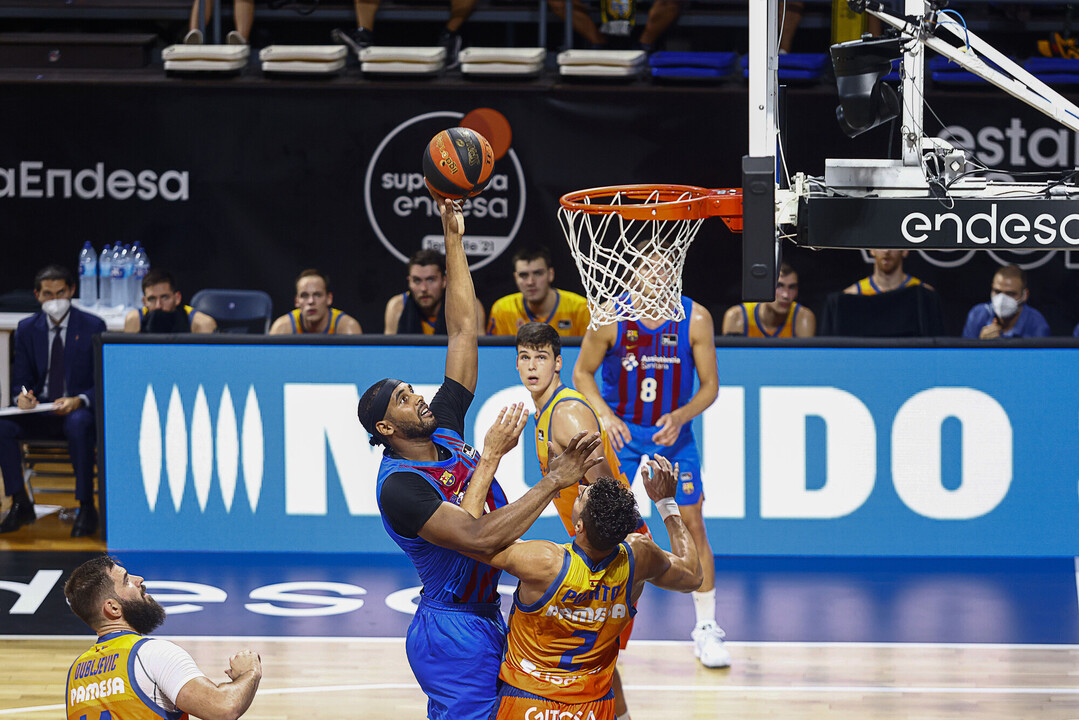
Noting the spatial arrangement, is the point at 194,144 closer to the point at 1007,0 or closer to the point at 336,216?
the point at 336,216

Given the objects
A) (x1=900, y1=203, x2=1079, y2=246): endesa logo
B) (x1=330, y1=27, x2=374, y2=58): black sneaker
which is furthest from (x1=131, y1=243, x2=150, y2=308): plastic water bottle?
(x1=900, y1=203, x2=1079, y2=246): endesa logo

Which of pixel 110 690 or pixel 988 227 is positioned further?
pixel 988 227

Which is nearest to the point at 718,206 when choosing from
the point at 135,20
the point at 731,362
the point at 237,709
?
the point at 237,709

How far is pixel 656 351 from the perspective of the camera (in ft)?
23.6

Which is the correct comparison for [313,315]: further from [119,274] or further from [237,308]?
[119,274]

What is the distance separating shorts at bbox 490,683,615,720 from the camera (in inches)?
172

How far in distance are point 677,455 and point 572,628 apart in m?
2.85

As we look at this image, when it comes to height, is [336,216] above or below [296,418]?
above

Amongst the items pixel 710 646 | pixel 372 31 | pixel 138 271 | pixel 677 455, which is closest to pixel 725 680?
pixel 710 646

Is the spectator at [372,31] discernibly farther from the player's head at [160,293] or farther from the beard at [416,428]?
the beard at [416,428]

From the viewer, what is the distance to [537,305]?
9.05 m

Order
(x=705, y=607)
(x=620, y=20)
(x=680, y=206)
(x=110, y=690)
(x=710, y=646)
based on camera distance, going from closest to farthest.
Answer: (x=110, y=690)
(x=680, y=206)
(x=710, y=646)
(x=705, y=607)
(x=620, y=20)

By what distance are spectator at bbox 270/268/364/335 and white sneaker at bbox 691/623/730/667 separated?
346 centimetres

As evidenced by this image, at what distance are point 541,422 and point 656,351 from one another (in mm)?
1424
